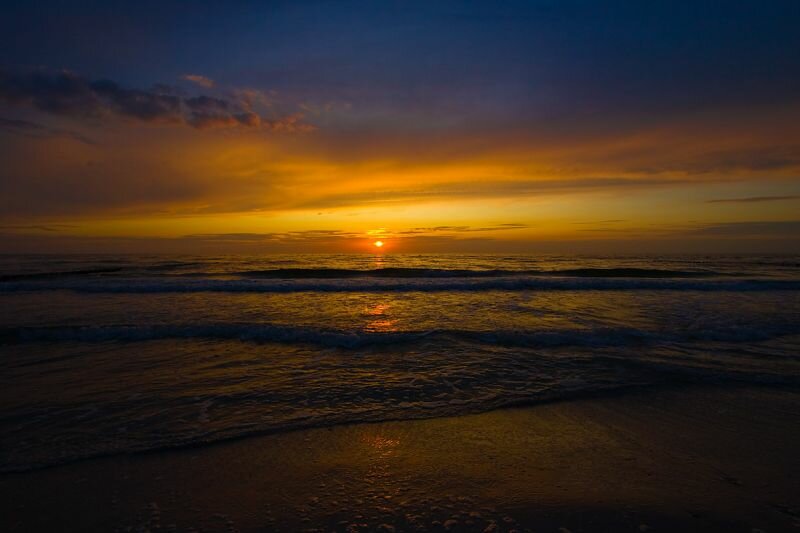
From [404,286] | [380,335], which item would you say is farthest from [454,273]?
[380,335]

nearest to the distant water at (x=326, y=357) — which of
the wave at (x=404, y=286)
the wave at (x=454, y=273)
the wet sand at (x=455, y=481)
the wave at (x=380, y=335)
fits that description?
the wave at (x=380, y=335)

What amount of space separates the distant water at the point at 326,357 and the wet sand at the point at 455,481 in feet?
1.63

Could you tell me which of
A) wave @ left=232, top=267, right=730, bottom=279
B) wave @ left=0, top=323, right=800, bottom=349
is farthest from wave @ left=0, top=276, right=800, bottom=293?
wave @ left=0, top=323, right=800, bottom=349

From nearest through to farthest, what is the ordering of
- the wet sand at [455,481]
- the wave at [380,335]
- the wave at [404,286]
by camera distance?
1. the wet sand at [455,481]
2. the wave at [380,335]
3. the wave at [404,286]

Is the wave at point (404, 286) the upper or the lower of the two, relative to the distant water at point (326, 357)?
upper

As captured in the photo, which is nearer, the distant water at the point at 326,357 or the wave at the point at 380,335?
the distant water at the point at 326,357

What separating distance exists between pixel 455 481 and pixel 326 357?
16.2 feet

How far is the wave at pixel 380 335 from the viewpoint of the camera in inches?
368

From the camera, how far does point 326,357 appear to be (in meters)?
8.27

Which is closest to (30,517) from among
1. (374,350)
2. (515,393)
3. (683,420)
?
(515,393)

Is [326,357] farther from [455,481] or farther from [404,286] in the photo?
[404,286]

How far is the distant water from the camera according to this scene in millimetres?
5223

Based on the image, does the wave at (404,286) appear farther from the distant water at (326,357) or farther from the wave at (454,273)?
the wave at (454,273)

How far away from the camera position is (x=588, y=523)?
3158 millimetres
